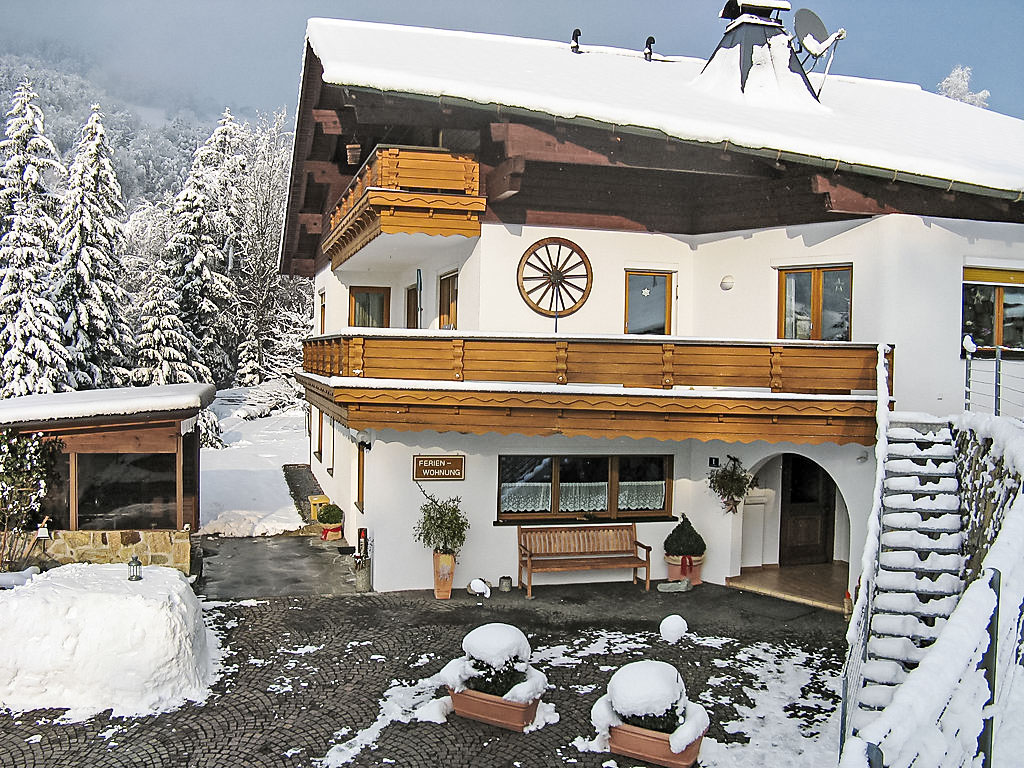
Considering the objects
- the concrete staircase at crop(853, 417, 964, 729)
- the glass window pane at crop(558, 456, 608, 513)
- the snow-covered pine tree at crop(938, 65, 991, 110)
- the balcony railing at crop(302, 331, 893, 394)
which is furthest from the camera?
the snow-covered pine tree at crop(938, 65, 991, 110)

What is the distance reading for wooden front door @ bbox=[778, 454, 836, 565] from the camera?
650 inches

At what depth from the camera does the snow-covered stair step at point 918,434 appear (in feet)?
38.8

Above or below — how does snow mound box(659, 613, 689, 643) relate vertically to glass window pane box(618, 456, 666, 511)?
below

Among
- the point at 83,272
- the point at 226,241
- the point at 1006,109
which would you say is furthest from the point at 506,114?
the point at 1006,109

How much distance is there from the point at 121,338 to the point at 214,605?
21.4 metres

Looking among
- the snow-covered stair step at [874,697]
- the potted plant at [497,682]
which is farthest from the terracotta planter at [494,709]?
the snow-covered stair step at [874,697]

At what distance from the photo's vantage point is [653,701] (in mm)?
8336

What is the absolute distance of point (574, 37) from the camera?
17594 mm

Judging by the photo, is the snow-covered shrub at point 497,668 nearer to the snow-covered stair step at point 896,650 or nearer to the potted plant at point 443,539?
the snow-covered stair step at point 896,650

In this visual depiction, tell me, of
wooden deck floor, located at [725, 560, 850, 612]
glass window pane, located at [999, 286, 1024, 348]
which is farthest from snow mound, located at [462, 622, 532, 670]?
glass window pane, located at [999, 286, 1024, 348]

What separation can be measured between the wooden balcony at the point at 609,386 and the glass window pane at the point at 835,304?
1440 mm

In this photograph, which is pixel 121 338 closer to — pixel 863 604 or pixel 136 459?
pixel 136 459

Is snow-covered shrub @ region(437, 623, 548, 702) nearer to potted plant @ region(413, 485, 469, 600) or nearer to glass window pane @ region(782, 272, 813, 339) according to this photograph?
potted plant @ region(413, 485, 469, 600)

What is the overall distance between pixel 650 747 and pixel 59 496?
34.1ft
